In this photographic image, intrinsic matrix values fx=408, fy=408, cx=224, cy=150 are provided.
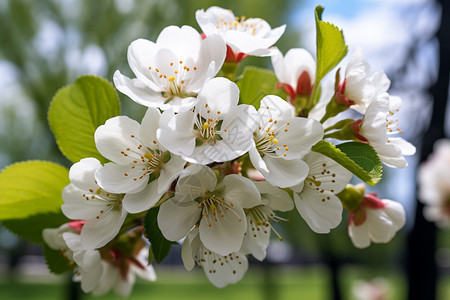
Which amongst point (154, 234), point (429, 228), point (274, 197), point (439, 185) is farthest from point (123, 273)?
point (429, 228)

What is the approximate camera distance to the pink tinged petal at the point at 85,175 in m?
0.56

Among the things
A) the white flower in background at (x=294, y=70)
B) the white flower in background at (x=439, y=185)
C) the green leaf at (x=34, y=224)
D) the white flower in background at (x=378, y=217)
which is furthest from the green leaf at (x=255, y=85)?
the white flower in background at (x=439, y=185)

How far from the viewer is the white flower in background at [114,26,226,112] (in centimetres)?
56

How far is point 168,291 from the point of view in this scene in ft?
36.8

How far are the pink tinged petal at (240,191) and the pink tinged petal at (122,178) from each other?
4.1 inches

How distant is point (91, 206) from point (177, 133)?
0.19m

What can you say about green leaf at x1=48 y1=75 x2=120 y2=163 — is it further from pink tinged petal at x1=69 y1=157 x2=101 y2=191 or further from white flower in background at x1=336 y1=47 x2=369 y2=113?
white flower in background at x1=336 y1=47 x2=369 y2=113

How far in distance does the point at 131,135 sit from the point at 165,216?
0.41 ft

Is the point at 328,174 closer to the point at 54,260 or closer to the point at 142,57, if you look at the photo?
the point at 142,57

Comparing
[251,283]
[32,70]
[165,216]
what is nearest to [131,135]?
[165,216]

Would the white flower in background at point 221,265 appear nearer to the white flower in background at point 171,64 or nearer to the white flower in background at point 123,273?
the white flower in background at point 123,273

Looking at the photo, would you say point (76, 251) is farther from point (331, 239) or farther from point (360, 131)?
point (331, 239)

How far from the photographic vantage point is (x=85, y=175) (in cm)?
56

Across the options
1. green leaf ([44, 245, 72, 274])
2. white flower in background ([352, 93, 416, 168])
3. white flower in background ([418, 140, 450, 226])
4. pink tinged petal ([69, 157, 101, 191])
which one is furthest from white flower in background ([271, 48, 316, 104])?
white flower in background ([418, 140, 450, 226])
